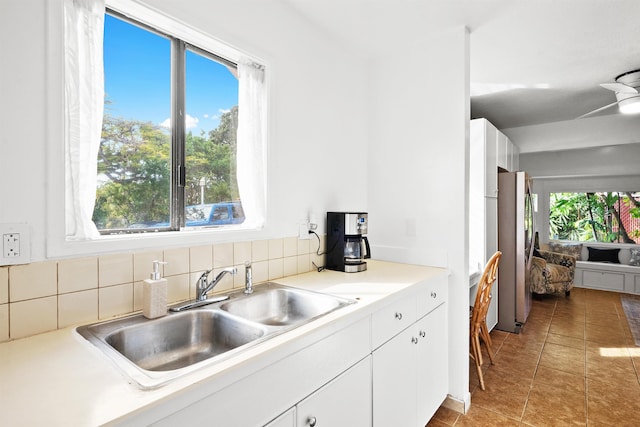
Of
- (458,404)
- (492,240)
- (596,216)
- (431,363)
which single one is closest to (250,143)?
(431,363)

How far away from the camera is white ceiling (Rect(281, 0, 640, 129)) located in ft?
6.49

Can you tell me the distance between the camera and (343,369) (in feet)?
4.17

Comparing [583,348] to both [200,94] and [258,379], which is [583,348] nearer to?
[258,379]

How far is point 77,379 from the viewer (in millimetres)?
806

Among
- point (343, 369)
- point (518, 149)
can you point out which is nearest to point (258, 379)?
point (343, 369)

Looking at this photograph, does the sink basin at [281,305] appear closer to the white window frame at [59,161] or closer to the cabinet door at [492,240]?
the white window frame at [59,161]

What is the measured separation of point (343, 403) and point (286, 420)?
0.31 metres

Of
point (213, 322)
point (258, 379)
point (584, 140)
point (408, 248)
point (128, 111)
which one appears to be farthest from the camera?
point (584, 140)

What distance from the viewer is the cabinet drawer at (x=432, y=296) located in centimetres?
187

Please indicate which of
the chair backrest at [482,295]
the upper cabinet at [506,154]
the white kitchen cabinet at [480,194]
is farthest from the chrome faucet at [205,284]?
the upper cabinet at [506,154]

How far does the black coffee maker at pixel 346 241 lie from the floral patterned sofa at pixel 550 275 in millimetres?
3365

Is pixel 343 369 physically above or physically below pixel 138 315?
below

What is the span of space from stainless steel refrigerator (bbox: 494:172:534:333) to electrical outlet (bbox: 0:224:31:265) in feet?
12.6

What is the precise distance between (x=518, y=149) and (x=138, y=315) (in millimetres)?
5247
